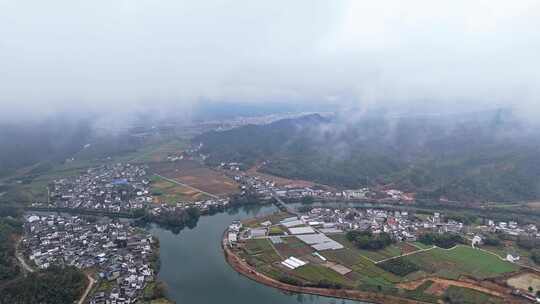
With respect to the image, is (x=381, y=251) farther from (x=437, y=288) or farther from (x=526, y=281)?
(x=526, y=281)

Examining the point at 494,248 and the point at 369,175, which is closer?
the point at 494,248

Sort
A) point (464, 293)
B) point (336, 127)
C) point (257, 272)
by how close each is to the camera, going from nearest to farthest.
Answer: point (464, 293)
point (257, 272)
point (336, 127)

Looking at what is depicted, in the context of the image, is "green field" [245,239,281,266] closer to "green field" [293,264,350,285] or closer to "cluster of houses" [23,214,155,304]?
"green field" [293,264,350,285]

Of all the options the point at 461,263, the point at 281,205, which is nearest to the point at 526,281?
the point at 461,263

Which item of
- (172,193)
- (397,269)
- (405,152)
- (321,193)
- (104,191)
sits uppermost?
(405,152)

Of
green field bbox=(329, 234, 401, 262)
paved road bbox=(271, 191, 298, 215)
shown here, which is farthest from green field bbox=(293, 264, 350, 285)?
paved road bbox=(271, 191, 298, 215)

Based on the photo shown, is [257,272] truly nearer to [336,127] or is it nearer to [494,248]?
[494,248]

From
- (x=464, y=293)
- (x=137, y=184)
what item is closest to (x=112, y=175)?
(x=137, y=184)
